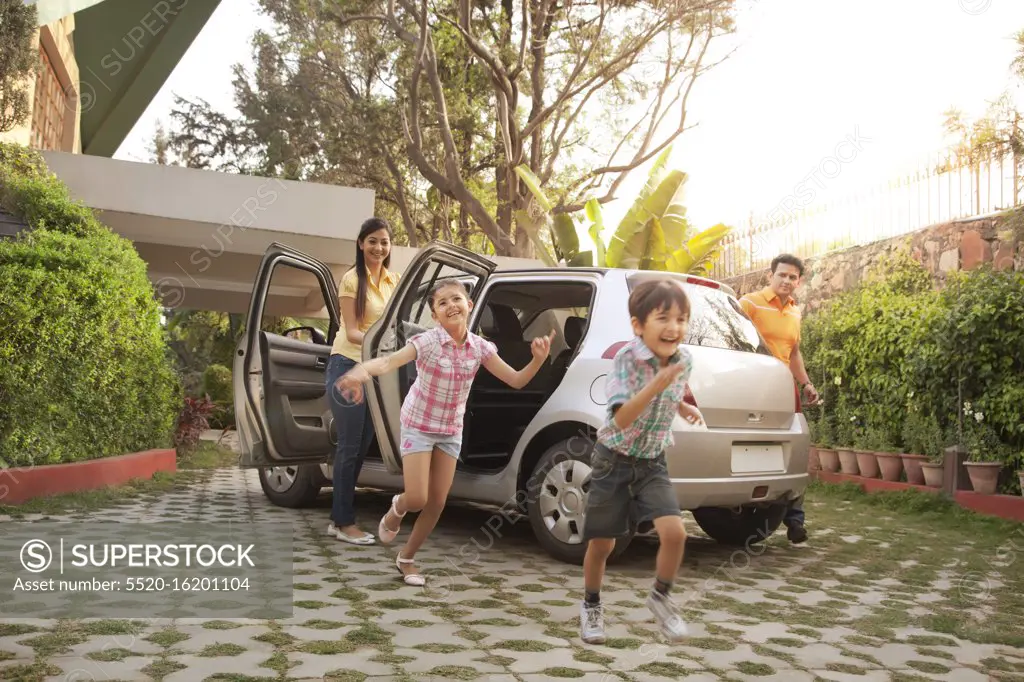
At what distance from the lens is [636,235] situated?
1351cm

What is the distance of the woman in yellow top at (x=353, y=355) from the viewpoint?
5859 mm

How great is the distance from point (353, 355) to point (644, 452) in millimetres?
2677

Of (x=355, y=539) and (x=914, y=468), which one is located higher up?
(x=914, y=468)

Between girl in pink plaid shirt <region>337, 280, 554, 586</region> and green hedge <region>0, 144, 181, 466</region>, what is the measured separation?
4.04m

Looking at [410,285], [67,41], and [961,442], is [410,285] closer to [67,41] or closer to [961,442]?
[961,442]

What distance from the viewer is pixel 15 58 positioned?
919 cm

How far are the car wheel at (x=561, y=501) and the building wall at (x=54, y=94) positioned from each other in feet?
33.1

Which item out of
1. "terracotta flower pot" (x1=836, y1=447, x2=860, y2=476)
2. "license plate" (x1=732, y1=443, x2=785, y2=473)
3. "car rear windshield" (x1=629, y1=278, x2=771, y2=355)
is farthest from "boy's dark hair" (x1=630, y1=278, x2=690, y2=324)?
"terracotta flower pot" (x1=836, y1=447, x2=860, y2=476)

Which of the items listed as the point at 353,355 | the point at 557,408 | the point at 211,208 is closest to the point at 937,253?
the point at 557,408

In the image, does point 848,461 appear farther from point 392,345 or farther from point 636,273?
point 392,345

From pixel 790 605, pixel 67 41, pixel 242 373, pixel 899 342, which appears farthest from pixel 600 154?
pixel 790 605

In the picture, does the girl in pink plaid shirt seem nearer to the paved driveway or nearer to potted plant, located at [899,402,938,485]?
the paved driveway

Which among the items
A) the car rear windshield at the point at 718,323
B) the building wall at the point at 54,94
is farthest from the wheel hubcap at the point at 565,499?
the building wall at the point at 54,94

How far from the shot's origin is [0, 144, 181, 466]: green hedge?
714 centimetres
